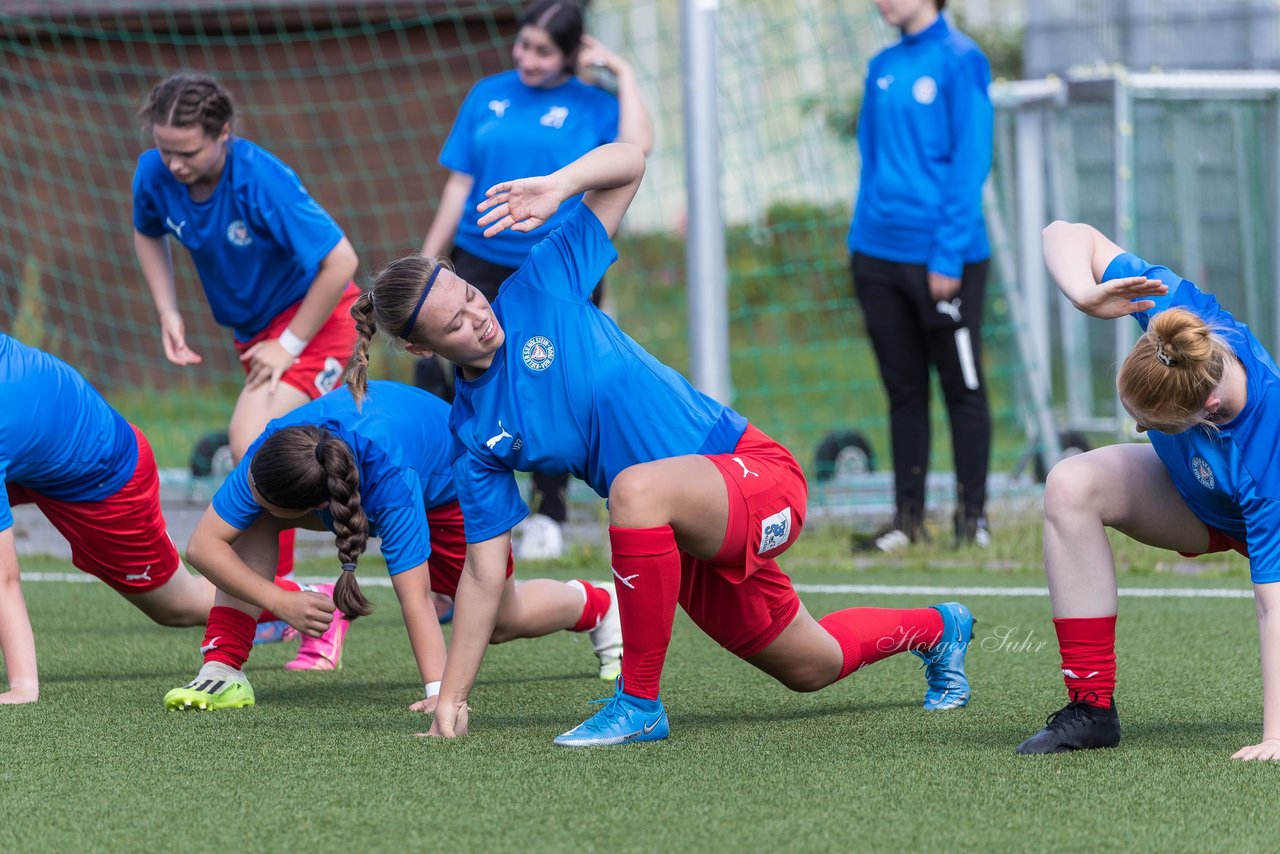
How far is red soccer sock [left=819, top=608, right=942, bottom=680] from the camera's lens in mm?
3635

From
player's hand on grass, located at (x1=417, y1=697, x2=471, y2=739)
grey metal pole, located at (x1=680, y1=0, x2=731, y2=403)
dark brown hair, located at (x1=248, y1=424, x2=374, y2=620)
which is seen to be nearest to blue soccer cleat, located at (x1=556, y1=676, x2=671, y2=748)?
player's hand on grass, located at (x1=417, y1=697, x2=471, y2=739)

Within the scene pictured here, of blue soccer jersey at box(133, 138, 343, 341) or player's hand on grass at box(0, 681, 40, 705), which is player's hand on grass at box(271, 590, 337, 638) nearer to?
player's hand on grass at box(0, 681, 40, 705)

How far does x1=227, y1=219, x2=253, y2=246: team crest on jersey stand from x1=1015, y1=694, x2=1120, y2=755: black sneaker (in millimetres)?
2750

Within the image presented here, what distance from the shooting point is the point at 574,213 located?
345cm

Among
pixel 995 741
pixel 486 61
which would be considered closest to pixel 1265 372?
pixel 995 741

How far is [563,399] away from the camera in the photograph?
3309mm

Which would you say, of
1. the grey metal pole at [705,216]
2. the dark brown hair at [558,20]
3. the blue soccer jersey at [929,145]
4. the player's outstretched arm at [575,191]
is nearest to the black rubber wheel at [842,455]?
the grey metal pole at [705,216]

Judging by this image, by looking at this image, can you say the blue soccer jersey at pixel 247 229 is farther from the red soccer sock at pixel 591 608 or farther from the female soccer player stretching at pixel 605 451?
the female soccer player stretching at pixel 605 451

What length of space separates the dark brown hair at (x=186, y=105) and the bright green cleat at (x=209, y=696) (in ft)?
5.24

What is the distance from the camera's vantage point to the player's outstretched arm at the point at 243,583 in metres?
3.75

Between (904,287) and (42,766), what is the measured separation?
373cm

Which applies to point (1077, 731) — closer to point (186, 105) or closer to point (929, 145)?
point (186, 105)

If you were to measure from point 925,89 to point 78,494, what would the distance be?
3295mm

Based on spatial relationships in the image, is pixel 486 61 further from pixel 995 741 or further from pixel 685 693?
pixel 995 741
